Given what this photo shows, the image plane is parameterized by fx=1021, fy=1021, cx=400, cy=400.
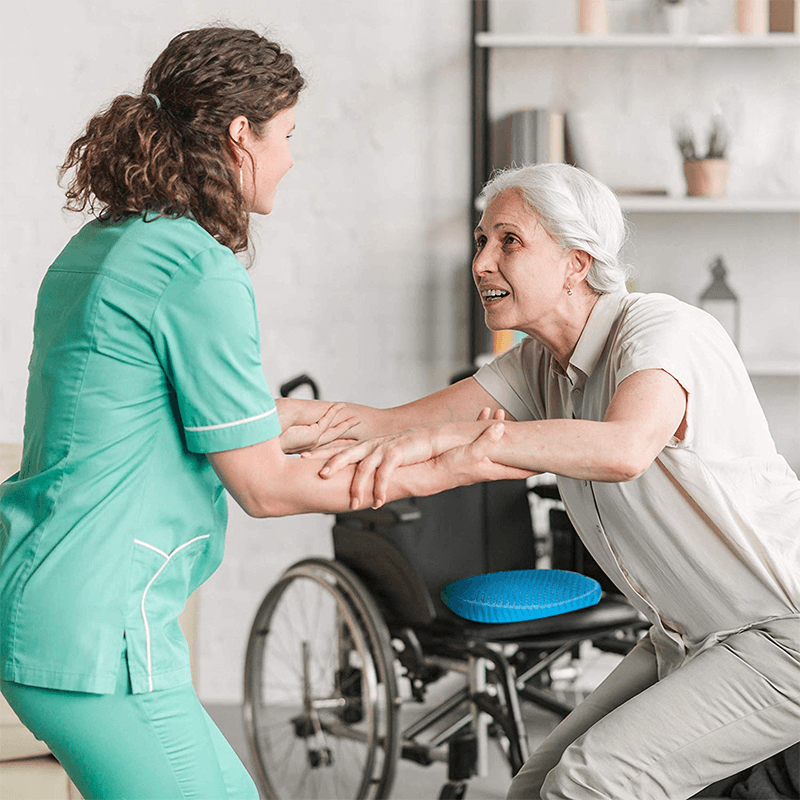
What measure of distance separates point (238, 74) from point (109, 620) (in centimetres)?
64

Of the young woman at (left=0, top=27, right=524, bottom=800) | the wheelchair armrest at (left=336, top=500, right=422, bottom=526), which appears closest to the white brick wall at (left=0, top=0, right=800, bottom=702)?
the wheelchair armrest at (left=336, top=500, right=422, bottom=526)

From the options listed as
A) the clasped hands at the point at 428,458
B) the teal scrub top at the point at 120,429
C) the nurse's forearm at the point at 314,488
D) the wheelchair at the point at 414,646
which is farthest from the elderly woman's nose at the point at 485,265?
the wheelchair at the point at 414,646

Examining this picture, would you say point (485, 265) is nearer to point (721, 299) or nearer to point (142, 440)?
point (142, 440)

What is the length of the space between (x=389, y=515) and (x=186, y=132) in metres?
1.33

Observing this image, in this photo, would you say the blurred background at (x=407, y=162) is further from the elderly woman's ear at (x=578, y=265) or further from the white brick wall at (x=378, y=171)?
the elderly woman's ear at (x=578, y=265)

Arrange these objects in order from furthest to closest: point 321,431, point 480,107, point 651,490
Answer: point 480,107, point 321,431, point 651,490

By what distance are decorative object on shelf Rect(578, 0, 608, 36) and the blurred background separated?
6 centimetres

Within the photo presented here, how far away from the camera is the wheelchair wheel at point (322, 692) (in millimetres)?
2260

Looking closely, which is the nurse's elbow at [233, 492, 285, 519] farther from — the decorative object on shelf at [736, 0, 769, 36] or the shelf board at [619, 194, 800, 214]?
the decorative object on shelf at [736, 0, 769, 36]

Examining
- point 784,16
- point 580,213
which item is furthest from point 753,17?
point 580,213

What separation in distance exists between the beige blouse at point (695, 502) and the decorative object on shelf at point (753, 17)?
175 centimetres

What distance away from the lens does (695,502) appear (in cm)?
143

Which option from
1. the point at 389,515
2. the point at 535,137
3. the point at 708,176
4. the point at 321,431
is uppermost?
the point at 535,137

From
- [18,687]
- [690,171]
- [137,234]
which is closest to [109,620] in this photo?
[18,687]
